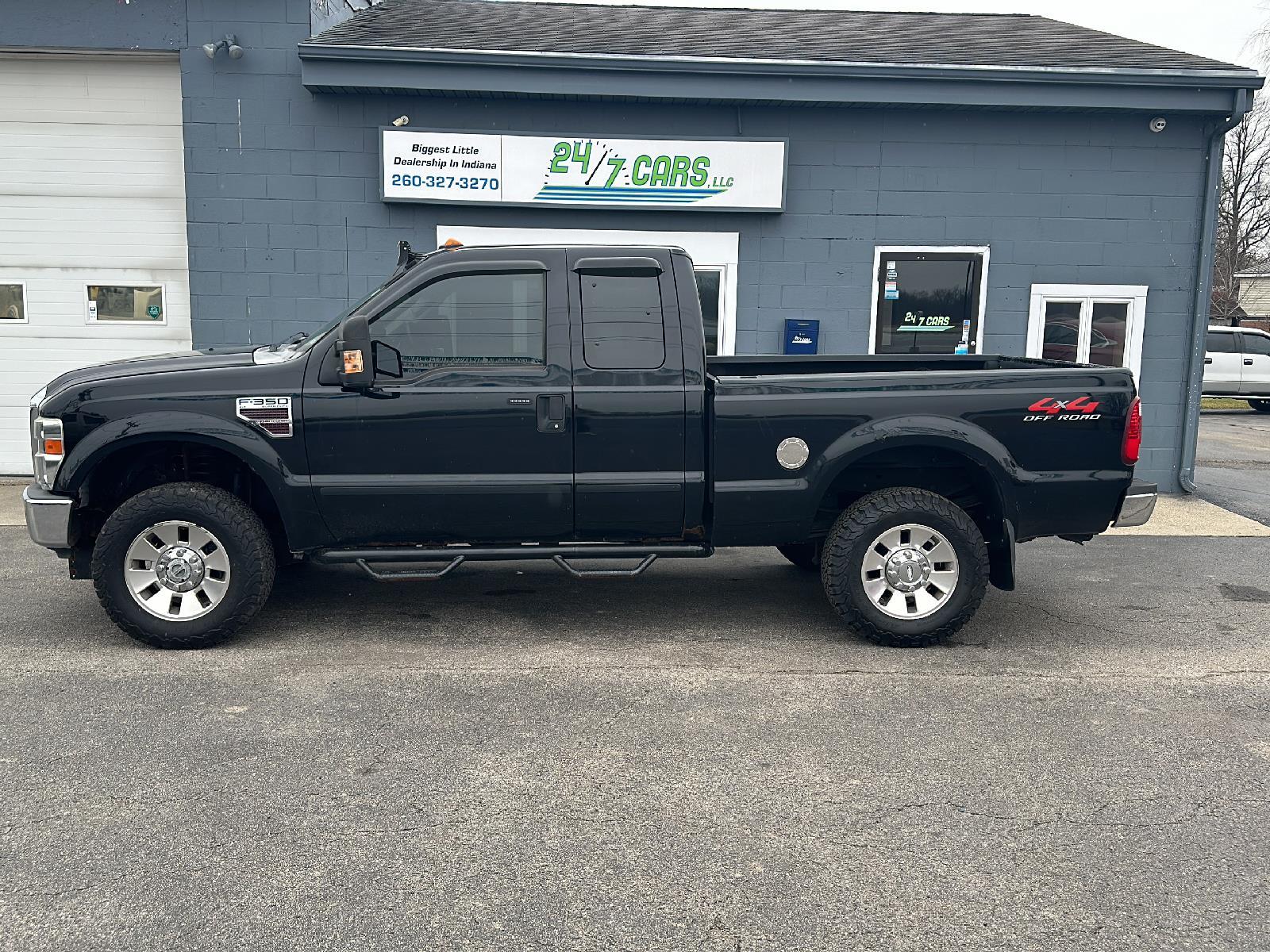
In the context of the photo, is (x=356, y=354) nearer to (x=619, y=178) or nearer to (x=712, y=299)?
(x=619, y=178)

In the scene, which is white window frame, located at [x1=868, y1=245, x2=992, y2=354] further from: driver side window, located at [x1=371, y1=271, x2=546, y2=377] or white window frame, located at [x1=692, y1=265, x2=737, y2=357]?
driver side window, located at [x1=371, y1=271, x2=546, y2=377]

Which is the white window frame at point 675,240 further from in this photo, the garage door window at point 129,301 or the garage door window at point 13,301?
the garage door window at point 13,301

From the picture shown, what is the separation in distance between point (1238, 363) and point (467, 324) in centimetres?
2005

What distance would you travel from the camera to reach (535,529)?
18.4 feet

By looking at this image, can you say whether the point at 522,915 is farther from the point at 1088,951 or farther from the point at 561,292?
the point at 561,292

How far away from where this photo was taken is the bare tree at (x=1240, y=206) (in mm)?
32031

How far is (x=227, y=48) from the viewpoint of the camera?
31.8 feet

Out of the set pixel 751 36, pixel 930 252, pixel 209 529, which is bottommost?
pixel 209 529

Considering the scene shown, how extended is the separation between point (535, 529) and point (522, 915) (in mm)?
2741

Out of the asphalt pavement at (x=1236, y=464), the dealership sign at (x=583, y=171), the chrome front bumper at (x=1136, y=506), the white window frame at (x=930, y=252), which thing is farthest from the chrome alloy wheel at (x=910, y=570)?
the asphalt pavement at (x=1236, y=464)

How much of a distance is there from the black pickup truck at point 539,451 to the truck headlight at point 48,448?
13 mm

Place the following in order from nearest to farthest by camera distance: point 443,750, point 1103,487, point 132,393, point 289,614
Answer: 1. point 443,750
2. point 132,393
3. point 1103,487
4. point 289,614

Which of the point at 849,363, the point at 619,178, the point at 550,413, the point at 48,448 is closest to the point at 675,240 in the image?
the point at 619,178

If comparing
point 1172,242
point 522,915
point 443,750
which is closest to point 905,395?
point 443,750
